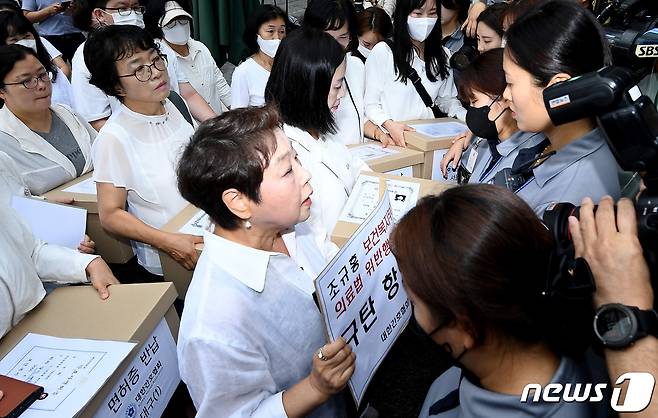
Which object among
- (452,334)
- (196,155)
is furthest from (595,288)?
(196,155)

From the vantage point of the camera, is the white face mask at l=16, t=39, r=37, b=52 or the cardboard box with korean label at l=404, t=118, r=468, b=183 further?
the white face mask at l=16, t=39, r=37, b=52

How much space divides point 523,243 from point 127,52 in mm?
1663

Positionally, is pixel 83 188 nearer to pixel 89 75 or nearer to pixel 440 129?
pixel 89 75

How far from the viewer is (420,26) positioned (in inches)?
101

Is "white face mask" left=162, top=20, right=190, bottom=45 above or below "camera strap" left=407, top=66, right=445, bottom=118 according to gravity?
above

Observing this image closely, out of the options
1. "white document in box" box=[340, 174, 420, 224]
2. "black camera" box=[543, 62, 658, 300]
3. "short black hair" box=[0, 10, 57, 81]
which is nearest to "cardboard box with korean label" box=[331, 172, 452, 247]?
"white document in box" box=[340, 174, 420, 224]

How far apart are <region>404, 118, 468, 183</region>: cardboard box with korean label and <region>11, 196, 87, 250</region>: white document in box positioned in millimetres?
1510

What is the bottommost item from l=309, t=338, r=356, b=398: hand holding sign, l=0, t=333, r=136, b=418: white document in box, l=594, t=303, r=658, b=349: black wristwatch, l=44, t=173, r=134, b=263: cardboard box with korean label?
l=44, t=173, r=134, b=263: cardboard box with korean label

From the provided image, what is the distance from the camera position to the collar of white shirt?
3.50 ft

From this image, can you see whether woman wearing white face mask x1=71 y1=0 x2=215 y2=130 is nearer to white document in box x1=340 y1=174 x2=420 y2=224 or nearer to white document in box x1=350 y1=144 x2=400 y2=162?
white document in box x1=350 y1=144 x2=400 y2=162

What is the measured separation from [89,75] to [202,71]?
706 mm

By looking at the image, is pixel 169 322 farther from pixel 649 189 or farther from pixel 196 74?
pixel 196 74

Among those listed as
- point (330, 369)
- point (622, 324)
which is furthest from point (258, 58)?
point (622, 324)

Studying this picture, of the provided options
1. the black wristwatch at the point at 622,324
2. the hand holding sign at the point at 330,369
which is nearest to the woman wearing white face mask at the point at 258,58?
the hand holding sign at the point at 330,369
